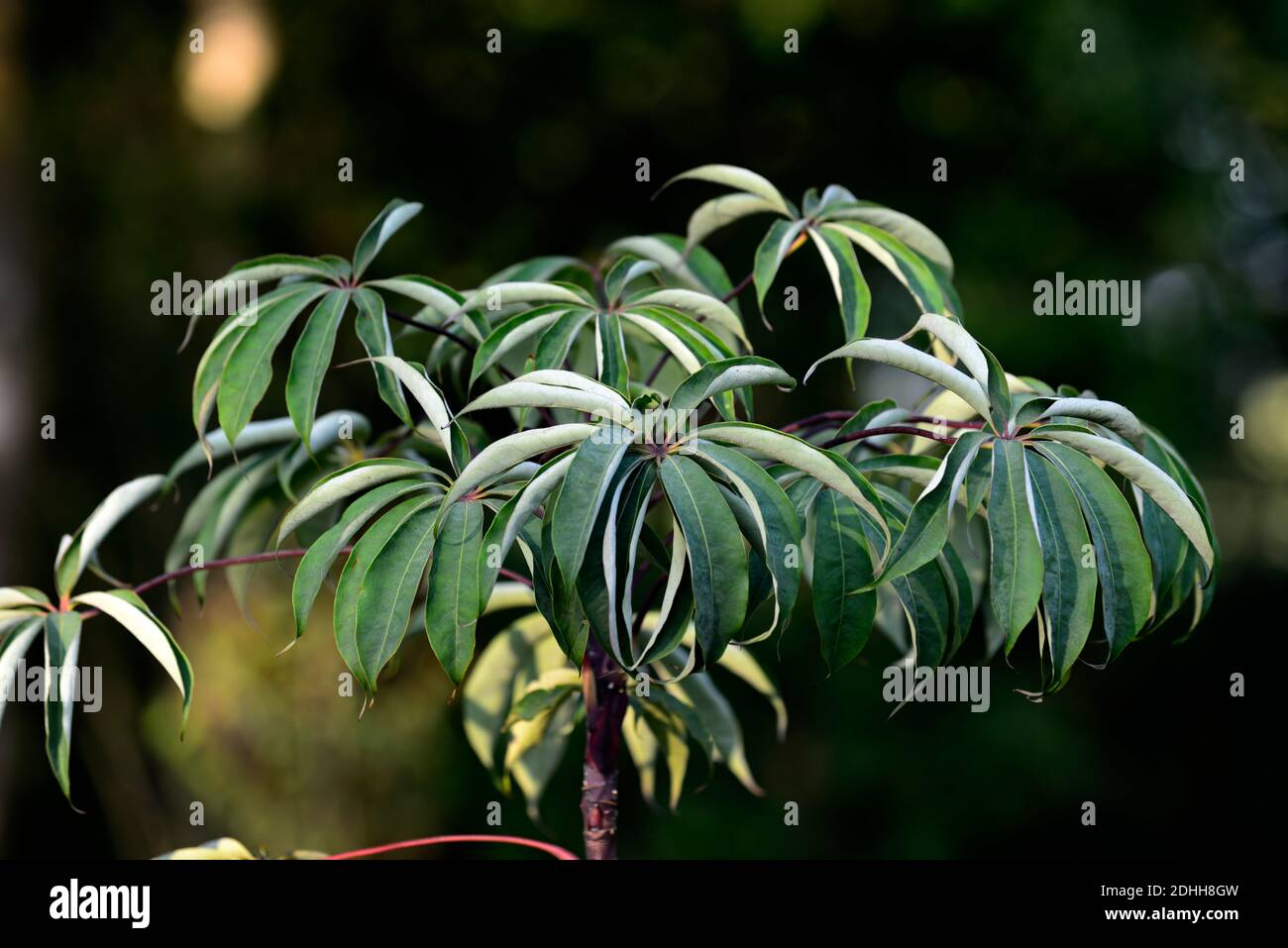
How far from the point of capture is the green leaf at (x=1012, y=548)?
67cm

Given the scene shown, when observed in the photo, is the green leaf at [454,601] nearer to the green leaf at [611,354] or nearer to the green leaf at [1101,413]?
the green leaf at [611,354]

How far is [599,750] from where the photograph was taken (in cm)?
94

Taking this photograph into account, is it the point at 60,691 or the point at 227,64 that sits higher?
the point at 227,64

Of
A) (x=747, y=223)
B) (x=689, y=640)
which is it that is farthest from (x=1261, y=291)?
(x=689, y=640)

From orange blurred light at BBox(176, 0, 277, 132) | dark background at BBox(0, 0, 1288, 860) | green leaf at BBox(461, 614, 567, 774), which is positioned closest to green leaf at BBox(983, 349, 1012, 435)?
green leaf at BBox(461, 614, 567, 774)

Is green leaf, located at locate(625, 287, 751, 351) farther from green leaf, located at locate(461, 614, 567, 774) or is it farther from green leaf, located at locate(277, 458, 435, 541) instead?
green leaf, located at locate(461, 614, 567, 774)

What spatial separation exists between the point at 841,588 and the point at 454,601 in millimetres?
257

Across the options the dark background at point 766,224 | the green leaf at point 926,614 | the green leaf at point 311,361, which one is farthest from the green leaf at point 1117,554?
the dark background at point 766,224

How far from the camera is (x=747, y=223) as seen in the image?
3.35 metres

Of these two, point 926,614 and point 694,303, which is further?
point 694,303

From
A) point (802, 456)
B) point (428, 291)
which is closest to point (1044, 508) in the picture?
point (802, 456)

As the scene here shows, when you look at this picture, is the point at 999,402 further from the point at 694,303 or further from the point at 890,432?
the point at 694,303
